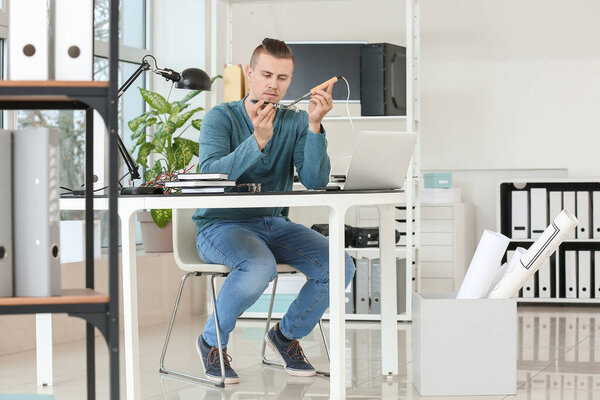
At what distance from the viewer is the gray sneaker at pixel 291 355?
3.04 metres

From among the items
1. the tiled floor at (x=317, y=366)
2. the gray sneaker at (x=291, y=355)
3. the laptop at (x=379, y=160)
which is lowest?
the tiled floor at (x=317, y=366)

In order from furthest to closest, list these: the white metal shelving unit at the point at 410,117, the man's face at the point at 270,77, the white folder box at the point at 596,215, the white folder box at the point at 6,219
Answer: the white folder box at the point at 596,215 → the white metal shelving unit at the point at 410,117 → the man's face at the point at 270,77 → the white folder box at the point at 6,219

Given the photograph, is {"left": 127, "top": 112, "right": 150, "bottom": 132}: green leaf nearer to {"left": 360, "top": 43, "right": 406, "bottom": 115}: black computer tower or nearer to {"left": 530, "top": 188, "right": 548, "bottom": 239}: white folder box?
{"left": 360, "top": 43, "right": 406, "bottom": 115}: black computer tower

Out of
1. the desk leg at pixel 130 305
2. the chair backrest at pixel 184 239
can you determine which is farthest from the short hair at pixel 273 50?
the desk leg at pixel 130 305

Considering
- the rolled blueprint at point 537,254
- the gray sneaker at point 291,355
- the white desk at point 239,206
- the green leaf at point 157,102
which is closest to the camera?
the white desk at point 239,206

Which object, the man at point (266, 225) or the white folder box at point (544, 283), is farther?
the white folder box at point (544, 283)

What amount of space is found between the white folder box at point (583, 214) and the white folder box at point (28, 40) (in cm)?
388

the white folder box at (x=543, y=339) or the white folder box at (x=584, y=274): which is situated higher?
the white folder box at (x=584, y=274)

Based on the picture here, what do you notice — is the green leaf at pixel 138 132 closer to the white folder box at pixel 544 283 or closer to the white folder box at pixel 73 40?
the white folder box at pixel 544 283

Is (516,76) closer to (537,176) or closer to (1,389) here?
(537,176)

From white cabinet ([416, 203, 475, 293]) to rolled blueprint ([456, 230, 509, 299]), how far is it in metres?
1.96

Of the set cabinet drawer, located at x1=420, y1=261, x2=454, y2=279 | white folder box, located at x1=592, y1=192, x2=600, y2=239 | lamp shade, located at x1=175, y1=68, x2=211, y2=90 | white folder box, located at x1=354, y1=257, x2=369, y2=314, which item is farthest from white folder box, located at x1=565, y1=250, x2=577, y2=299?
lamp shade, located at x1=175, y1=68, x2=211, y2=90

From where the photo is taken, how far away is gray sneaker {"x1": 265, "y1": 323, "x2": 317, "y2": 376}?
9.96 feet

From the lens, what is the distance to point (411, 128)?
4320 mm
